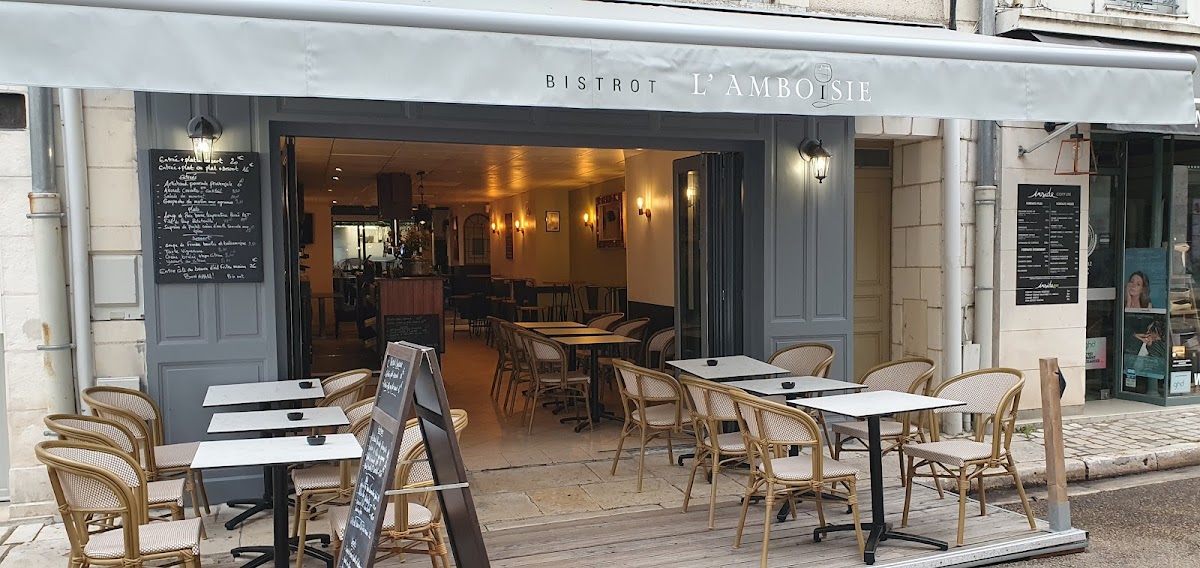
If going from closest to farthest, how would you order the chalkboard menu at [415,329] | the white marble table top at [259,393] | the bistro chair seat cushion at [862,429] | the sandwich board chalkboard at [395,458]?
the sandwich board chalkboard at [395,458] → the white marble table top at [259,393] → the bistro chair seat cushion at [862,429] → the chalkboard menu at [415,329]

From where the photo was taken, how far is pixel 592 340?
7.27m

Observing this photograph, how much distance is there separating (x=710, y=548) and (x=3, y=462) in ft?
13.3

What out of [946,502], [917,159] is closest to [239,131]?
[946,502]

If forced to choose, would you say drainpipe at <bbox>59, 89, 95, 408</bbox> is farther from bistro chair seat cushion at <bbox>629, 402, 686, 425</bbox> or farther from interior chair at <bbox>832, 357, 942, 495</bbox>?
interior chair at <bbox>832, 357, 942, 495</bbox>

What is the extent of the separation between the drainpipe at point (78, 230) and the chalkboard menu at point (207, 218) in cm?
39

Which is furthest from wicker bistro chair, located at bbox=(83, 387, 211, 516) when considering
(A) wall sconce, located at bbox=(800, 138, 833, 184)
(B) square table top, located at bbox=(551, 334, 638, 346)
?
(A) wall sconce, located at bbox=(800, 138, 833, 184)

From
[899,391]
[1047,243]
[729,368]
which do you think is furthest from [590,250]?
[899,391]

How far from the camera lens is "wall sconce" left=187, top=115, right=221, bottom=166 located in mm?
4766

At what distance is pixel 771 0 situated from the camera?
21.0ft

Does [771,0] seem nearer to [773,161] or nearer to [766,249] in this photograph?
[773,161]

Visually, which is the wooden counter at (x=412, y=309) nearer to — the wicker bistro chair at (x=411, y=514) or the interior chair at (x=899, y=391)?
the interior chair at (x=899, y=391)

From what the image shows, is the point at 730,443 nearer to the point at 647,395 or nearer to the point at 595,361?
the point at 647,395

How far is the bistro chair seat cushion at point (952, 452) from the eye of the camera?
4.25 m

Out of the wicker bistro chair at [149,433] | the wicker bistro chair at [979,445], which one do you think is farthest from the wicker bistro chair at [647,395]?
the wicker bistro chair at [149,433]
